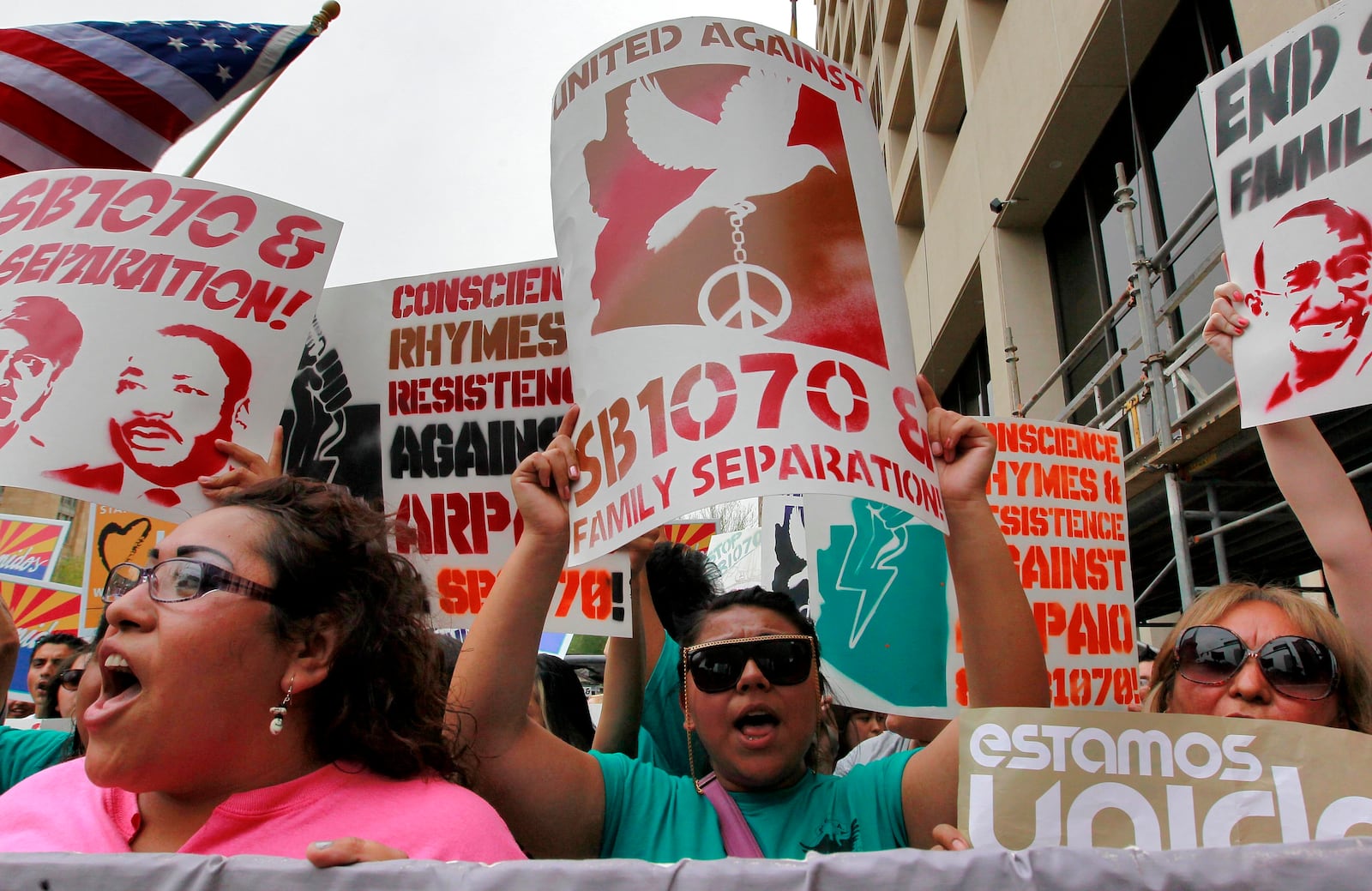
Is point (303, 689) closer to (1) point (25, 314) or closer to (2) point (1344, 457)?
(1) point (25, 314)

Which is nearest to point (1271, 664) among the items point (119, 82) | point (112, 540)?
point (112, 540)

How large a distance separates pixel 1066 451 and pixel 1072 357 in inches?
175

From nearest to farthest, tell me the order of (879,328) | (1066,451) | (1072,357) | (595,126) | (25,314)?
1. (879,328)
2. (595,126)
3. (25,314)
4. (1066,451)
5. (1072,357)

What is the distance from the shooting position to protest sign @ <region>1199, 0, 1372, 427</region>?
1.90 metres

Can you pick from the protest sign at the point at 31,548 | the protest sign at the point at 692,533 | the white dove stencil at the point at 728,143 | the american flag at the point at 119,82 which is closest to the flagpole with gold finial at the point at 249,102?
the american flag at the point at 119,82

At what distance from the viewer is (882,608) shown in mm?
2922

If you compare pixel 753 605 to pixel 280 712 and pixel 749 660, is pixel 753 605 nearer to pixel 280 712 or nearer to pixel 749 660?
pixel 749 660

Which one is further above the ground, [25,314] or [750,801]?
[25,314]

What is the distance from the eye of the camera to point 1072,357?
7414 mm

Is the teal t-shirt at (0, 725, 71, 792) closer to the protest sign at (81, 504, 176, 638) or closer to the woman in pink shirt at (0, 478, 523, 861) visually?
the woman in pink shirt at (0, 478, 523, 861)

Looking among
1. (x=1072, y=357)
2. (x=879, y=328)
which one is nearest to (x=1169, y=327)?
(x=1072, y=357)

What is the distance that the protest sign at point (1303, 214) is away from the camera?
1.90 meters

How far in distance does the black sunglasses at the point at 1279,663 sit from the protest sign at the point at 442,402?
1.44 meters

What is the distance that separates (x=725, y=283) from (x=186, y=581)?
0.94 m
